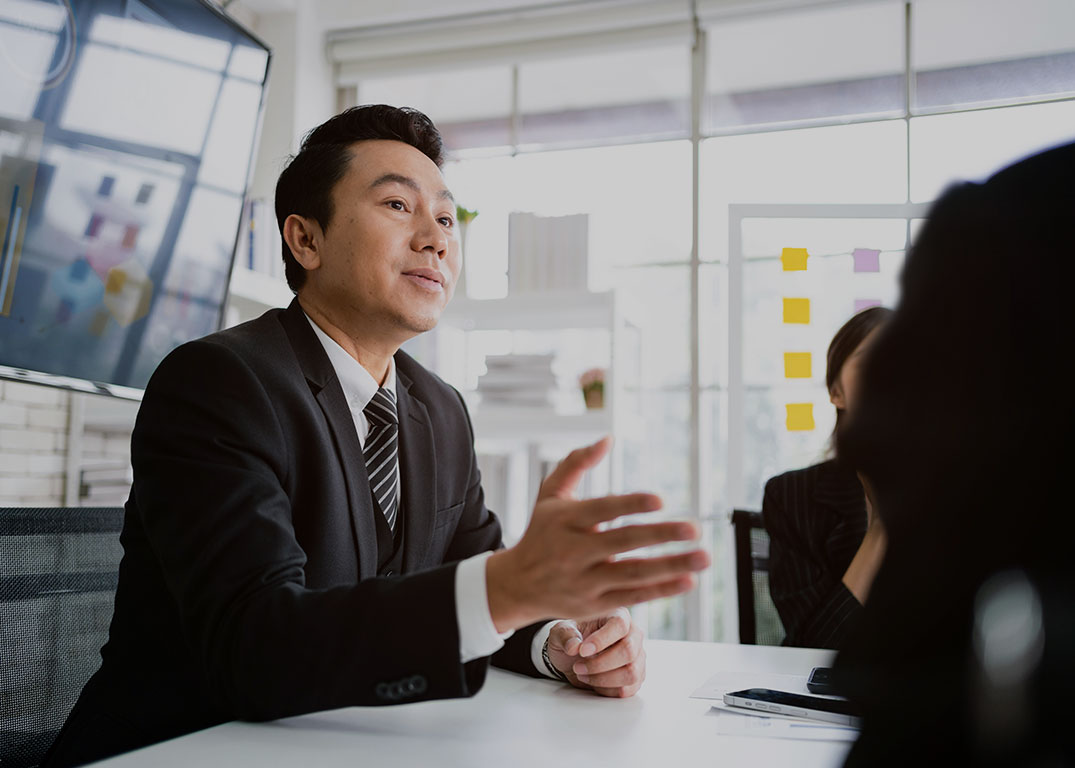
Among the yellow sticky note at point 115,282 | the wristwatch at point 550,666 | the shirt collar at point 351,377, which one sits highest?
the yellow sticky note at point 115,282

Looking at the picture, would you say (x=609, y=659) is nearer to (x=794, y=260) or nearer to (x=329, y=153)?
(x=329, y=153)

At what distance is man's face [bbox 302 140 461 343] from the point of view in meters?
1.63

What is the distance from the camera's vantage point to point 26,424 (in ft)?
10.3

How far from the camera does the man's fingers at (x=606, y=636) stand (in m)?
1.17

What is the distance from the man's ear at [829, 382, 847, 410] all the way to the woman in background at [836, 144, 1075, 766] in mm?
1868

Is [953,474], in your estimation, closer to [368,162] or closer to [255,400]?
[255,400]

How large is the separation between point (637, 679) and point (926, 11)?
12.7 feet

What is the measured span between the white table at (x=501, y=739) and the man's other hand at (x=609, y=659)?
2 centimetres

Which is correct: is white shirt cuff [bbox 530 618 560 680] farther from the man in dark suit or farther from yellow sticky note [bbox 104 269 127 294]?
yellow sticky note [bbox 104 269 127 294]

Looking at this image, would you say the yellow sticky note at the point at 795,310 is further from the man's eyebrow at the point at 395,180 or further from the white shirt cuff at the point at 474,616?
the white shirt cuff at the point at 474,616

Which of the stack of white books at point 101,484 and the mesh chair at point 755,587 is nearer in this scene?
the mesh chair at point 755,587

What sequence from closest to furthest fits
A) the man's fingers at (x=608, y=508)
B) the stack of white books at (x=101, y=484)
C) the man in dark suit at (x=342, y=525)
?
the man's fingers at (x=608, y=508) < the man in dark suit at (x=342, y=525) < the stack of white books at (x=101, y=484)

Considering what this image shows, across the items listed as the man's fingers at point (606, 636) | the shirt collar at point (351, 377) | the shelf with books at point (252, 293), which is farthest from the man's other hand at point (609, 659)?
the shelf with books at point (252, 293)

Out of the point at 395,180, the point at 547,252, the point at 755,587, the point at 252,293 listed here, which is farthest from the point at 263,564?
the point at 547,252
